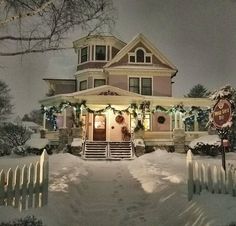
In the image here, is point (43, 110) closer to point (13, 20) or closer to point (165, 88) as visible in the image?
point (165, 88)

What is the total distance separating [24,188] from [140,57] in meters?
25.1

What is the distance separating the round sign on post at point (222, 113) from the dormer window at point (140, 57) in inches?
853

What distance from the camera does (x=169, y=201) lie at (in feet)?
27.7

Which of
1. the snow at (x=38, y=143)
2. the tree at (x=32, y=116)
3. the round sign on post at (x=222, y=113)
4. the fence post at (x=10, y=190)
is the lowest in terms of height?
the fence post at (x=10, y=190)

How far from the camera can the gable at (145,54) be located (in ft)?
100

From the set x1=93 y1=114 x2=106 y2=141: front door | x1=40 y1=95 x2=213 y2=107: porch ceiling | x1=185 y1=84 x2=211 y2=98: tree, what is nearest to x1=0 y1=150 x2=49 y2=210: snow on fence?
x1=40 y1=95 x2=213 y2=107: porch ceiling

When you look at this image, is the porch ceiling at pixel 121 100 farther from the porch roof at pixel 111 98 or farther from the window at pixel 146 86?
the window at pixel 146 86

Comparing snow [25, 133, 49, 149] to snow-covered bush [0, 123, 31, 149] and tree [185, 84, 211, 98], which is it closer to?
snow-covered bush [0, 123, 31, 149]

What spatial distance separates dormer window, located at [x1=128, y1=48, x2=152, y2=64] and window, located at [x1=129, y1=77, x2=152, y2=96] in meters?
1.63

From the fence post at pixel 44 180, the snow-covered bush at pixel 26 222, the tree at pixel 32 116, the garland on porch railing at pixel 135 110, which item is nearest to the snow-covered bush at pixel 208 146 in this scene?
the garland on porch railing at pixel 135 110

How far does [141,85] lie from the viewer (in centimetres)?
3036

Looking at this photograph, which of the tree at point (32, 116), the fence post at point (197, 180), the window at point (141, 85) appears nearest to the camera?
the fence post at point (197, 180)

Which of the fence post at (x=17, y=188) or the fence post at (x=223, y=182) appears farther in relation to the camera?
the fence post at (x=223, y=182)

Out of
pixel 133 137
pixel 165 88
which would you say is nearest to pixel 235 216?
pixel 133 137
